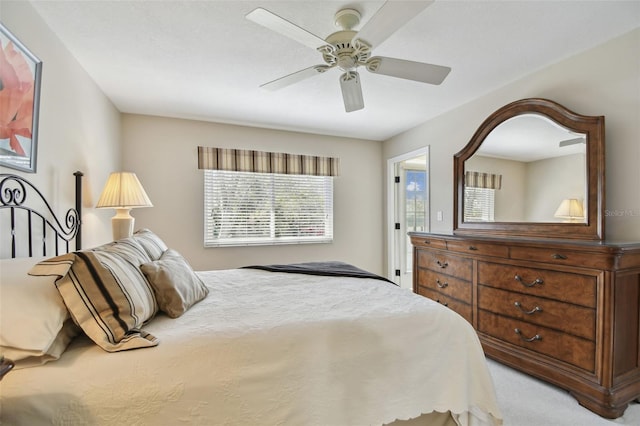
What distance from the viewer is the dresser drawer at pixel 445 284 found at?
271cm

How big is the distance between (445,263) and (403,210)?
74.4 inches

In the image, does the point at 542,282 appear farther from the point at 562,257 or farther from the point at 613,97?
the point at 613,97

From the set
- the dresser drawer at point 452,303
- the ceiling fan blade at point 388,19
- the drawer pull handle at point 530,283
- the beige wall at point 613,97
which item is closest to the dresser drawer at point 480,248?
the drawer pull handle at point 530,283

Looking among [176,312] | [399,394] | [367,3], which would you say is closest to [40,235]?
[176,312]

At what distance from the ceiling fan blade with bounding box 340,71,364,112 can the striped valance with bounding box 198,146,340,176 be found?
1.98 meters

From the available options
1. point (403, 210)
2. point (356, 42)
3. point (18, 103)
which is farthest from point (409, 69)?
point (403, 210)

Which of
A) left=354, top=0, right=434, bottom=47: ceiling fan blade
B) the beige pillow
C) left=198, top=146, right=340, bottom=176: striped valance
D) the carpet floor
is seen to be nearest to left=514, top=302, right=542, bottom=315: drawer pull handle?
the carpet floor

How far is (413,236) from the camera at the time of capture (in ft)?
10.9

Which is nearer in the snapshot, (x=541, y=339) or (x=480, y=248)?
(x=541, y=339)

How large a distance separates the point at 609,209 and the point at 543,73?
124cm

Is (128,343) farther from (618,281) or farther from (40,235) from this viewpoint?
(618,281)

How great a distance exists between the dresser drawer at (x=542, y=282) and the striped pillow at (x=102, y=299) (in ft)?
7.95

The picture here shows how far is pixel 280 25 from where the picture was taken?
151 cm

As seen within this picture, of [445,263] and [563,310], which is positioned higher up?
[445,263]
